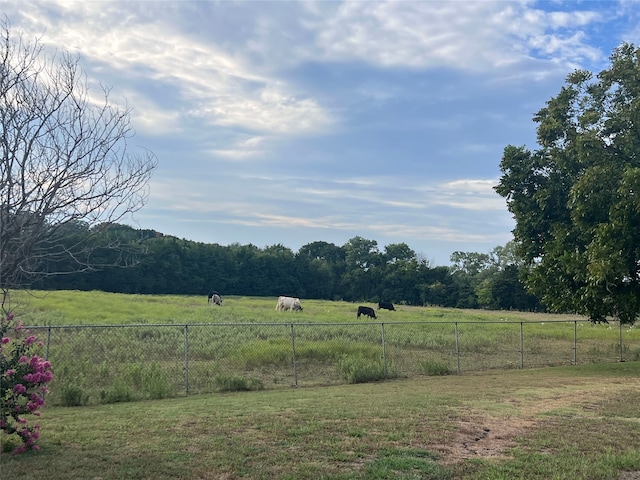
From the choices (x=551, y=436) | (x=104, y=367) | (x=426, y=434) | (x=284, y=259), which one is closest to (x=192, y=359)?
(x=104, y=367)

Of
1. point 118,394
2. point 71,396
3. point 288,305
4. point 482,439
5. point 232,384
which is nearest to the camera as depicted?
point 482,439

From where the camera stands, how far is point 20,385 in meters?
6.03

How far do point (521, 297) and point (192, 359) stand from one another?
6392 centimetres

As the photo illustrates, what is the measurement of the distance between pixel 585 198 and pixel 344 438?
11.6 meters

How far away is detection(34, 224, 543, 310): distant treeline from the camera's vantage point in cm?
7075

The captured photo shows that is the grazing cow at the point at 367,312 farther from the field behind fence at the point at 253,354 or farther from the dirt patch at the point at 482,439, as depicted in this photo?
the dirt patch at the point at 482,439

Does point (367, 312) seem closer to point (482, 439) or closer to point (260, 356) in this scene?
point (260, 356)

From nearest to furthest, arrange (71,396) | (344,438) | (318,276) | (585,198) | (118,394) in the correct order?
(344,438), (71,396), (118,394), (585,198), (318,276)

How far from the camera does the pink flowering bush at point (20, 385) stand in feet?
19.7

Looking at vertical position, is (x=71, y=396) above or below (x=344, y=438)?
below

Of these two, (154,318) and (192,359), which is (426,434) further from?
(154,318)

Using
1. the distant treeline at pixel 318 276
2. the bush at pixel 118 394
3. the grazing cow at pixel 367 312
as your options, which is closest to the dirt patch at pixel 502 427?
the bush at pixel 118 394

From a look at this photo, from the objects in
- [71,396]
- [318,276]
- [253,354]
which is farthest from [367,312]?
[318,276]

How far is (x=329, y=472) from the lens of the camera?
18.4ft
